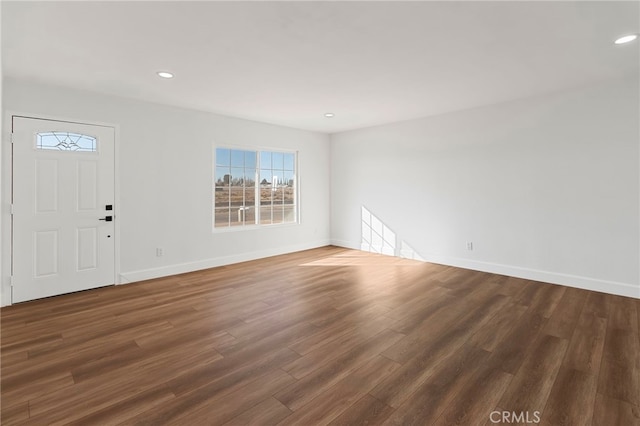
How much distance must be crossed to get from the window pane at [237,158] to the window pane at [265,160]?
0.42 m

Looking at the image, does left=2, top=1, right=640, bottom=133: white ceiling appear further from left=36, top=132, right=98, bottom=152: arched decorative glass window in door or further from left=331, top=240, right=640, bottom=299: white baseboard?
left=331, top=240, right=640, bottom=299: white baseboard

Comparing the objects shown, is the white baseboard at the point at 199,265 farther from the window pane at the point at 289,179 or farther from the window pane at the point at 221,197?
the window pane at the point at 289,179

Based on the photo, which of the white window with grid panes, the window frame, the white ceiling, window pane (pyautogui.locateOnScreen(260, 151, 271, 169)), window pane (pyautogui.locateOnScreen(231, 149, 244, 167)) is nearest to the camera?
the white ceiling

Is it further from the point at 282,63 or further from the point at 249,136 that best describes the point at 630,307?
the point at 249,136

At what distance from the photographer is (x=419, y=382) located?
7.10 feet

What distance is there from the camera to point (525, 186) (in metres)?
4.55

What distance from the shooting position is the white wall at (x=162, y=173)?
3941 mm

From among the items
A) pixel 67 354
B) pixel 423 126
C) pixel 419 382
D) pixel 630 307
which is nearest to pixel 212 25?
pixel 67 354

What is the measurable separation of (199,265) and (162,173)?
158 cm

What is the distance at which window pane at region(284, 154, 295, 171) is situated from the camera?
659 cm

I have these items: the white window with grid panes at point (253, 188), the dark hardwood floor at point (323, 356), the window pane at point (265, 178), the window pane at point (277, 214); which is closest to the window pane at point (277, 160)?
the white window with grid panes at point (253, 188)

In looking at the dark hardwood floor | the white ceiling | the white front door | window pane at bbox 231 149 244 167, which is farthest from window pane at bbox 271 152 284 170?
the dark hardwood floor

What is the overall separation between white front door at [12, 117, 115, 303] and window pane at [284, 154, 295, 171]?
312 cm

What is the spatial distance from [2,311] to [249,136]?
13.3 ft
